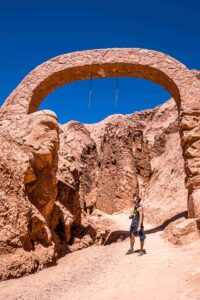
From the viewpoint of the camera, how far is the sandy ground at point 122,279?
355cm

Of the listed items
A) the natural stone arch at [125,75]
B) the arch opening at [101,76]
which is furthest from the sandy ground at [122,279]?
the arch opening at [101,76]

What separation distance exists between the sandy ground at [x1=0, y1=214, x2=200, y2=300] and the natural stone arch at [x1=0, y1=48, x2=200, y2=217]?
3.66 m

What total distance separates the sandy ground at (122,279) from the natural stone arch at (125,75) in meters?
3.66

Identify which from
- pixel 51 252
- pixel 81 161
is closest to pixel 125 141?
pixel 81 161

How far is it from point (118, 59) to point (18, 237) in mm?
6543

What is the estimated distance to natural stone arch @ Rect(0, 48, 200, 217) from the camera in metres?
8.71

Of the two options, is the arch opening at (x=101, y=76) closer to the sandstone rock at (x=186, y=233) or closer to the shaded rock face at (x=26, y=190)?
the shaded rock face at (x=26, y=190)

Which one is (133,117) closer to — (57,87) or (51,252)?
(57,87)

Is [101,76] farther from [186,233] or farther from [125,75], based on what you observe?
[186,233]

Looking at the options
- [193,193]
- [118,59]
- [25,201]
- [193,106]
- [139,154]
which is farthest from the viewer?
[139,154]

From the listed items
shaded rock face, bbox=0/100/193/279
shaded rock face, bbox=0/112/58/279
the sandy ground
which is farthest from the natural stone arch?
the sandy ground

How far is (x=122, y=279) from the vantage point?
4383mm

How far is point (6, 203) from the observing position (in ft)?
17.3

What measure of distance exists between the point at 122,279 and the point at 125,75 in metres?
7.23
